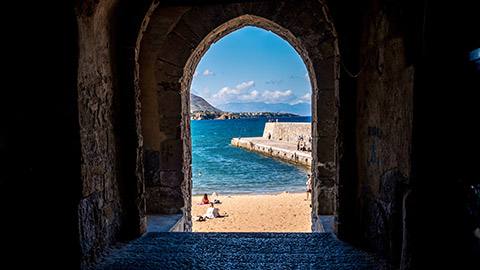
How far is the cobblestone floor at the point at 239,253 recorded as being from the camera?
2043 mm

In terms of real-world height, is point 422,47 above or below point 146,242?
above

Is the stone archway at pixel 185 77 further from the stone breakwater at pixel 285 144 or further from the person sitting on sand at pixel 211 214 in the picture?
the stone breakwater at pixel 285 144

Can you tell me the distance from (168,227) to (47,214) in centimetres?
161

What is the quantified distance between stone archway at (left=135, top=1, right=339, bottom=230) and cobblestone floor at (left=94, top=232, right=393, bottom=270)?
1.22 metres

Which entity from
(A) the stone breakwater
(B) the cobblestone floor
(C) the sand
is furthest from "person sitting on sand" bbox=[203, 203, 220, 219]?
(A) the stone breakwater

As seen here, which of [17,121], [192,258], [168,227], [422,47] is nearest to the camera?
[422,47]

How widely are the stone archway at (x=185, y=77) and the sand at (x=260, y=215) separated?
4240 mm

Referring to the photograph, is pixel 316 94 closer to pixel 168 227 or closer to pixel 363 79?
pixel 363 79

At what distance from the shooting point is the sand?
814cm

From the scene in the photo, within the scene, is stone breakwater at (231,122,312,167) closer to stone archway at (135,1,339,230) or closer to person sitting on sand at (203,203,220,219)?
person sitting on sand at (203,203,220,219)

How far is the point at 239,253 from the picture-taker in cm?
226

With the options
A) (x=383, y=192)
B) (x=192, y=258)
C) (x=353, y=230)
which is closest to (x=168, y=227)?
(x=192, y=258)

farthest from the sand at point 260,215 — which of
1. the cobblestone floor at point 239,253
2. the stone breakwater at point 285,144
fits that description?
the stone breakwater at point 285,144

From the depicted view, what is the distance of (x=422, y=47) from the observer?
5.07 ft
